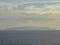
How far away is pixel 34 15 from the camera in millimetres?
2742

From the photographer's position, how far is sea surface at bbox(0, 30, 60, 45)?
269 cm

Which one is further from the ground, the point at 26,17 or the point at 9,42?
the point at 26,17

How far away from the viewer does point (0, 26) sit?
2.79 meters

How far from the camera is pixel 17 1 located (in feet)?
8.91

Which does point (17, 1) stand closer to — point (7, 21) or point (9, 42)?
point (7, 21)

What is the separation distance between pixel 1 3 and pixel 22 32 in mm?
A: 519

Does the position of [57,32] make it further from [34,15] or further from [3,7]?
[3,7]

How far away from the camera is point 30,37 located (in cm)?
271

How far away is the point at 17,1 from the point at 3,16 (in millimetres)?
305

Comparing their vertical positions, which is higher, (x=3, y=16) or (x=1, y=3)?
(x=1, y=3)

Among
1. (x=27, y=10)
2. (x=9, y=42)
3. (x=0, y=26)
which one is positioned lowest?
(x=9, y=42)

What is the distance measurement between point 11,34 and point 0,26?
0.22m

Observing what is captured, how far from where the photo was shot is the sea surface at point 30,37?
269 cm

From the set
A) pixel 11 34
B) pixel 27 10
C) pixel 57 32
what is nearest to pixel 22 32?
pixel 11 34
